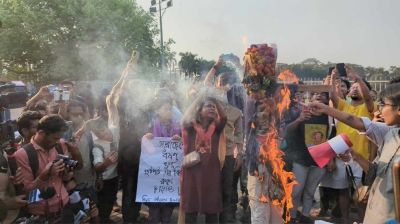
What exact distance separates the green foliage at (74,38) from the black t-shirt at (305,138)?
4.63m

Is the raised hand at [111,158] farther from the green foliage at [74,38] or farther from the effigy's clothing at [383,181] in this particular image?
the green foliage at [74,38]

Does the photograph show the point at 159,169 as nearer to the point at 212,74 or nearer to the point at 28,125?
the point at 212,74

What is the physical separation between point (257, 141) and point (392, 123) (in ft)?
5.87

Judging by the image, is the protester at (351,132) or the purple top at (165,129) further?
the purple top at (165,129)

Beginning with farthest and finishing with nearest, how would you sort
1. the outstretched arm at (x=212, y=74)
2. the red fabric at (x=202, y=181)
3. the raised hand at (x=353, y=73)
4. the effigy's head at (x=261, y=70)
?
the outstretched arm at (x=212, y=74), the raised hand at (x=353, y=73), the red fabric at (x=202, y=181), the effigy's head at (x=261, y=70)

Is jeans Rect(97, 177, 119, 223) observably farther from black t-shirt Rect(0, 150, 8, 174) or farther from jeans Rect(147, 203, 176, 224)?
black t-shirt Rect(0, 150, 8, 174)

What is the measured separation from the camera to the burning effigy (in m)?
4.57

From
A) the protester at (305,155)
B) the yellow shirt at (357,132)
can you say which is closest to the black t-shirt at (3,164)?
the protester at (305,155)

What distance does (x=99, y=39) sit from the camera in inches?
417

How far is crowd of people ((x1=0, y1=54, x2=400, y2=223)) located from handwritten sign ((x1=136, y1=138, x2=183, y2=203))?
12 cm

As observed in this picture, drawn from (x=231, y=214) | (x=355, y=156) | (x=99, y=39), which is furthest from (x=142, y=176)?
(x=99, y=39)

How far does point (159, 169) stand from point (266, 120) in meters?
1.88

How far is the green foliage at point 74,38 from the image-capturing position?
33.8 feet

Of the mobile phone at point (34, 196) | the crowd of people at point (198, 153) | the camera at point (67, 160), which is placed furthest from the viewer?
the camera at point (67, 160)
